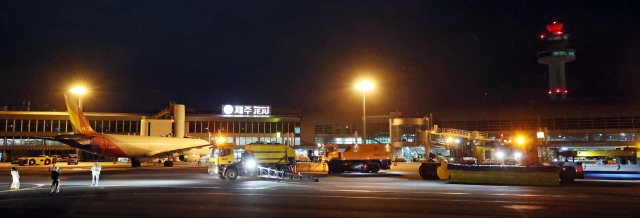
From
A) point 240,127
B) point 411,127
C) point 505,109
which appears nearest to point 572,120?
point 505,109

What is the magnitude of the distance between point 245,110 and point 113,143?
37.0 m

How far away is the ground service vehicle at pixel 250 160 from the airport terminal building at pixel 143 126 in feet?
131

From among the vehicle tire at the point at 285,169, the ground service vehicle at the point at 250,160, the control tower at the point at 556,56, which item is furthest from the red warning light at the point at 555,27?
the vehicle tire at the point at 285,169

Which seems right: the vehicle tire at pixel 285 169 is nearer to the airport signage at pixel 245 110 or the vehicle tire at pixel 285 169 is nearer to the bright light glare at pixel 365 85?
the bright light glare at pixel 365 85

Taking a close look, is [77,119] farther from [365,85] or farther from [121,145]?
[365,85]

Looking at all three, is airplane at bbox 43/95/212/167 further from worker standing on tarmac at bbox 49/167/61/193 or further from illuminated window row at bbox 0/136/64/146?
illuminated window row at bbox 0/136/64/146

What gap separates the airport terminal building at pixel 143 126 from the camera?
241 feet

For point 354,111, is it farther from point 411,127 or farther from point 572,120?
point 572,120

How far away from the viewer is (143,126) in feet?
241

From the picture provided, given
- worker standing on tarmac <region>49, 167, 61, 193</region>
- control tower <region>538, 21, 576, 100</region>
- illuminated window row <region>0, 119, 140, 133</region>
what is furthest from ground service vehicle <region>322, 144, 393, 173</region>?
control tower <region>538, 21, 576, 100</region>

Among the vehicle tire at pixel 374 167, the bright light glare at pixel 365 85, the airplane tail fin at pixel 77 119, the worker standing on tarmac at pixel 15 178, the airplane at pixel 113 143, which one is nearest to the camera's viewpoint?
the worker standing on tarmac at pixel 15 178

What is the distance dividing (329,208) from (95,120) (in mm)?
74737

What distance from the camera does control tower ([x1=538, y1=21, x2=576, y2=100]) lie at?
425ft

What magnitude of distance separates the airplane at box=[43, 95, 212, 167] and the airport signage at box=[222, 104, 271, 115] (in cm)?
2769
